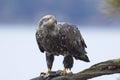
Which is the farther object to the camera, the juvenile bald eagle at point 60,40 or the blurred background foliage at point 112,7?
the blurred background foliage at point 112,7

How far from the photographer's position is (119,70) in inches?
46.5

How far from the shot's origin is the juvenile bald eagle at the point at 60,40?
117 cm

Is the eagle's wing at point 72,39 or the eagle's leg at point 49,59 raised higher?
the eagle's wing at point 72,39

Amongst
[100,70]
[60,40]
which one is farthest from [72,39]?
[100,70]

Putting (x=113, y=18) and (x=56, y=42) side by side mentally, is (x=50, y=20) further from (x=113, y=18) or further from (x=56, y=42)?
(x=113, y=18)

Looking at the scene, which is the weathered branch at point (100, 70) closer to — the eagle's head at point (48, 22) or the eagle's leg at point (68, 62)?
the eagle's leg at point (68, 62)

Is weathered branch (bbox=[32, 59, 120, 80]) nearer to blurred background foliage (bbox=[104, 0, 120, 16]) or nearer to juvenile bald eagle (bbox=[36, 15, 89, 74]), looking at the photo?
juvenile bald eagle (bbox=[36, 15, 89, 74])

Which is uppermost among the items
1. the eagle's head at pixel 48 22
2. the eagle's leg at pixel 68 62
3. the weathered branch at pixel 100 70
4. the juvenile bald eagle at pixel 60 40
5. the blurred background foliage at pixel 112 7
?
the blurred background foliage at pixel 112 7

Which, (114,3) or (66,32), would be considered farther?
(114,3)

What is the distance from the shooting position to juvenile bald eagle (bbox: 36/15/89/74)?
46.0 inches

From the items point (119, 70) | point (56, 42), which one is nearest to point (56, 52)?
point (56, 42)

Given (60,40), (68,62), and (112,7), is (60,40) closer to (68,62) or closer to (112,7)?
(68,62)

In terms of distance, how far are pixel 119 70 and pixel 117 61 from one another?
0.12 ft

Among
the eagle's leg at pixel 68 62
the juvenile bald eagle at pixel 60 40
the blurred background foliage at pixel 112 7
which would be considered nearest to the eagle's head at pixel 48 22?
the juvenile bald eagle at pixel 60 40
